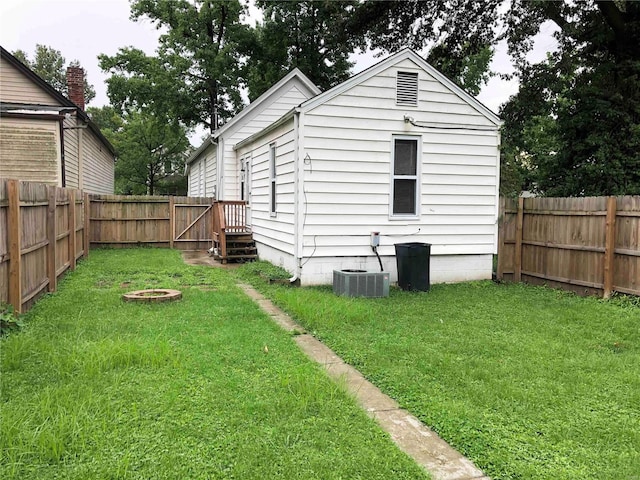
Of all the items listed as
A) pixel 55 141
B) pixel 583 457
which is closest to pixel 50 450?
pixel 583 457

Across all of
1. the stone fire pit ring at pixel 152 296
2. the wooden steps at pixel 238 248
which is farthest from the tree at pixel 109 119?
the stone fire pit ring at pixel 152 296

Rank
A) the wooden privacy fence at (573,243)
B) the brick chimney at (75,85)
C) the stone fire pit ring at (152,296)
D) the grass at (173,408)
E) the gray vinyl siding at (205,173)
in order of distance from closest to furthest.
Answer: the grass at (173,408) → the stone fire pit ring at (152,296) → the wooden privacy fence at (573,243) → the gray vinyl siding at (205,173) → the brick chimney at (75,85)

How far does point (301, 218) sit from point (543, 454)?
240 inches

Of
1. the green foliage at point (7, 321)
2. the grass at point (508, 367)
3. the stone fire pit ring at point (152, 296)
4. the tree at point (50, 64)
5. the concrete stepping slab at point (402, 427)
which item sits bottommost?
the concrete stepping slab at point (402, 427)

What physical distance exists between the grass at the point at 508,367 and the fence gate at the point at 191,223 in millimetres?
8309

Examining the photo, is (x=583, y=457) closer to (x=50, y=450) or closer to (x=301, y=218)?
(x=50, y=450)

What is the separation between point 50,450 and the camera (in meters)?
2.80

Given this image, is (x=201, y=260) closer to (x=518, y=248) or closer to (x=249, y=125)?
(x=249, y=125)

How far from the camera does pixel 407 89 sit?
905 cm

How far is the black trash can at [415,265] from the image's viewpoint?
8.59 meters

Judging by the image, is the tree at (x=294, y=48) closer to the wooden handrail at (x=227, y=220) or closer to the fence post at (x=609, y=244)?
the wooden handrail at (x=227, y=220)

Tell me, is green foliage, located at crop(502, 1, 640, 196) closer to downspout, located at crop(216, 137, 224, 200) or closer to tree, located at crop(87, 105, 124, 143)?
downspout, located at crop(216, 137, 224, 200)

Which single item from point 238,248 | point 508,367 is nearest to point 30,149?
point 238,248

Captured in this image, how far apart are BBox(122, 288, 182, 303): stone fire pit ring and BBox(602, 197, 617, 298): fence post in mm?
6628
